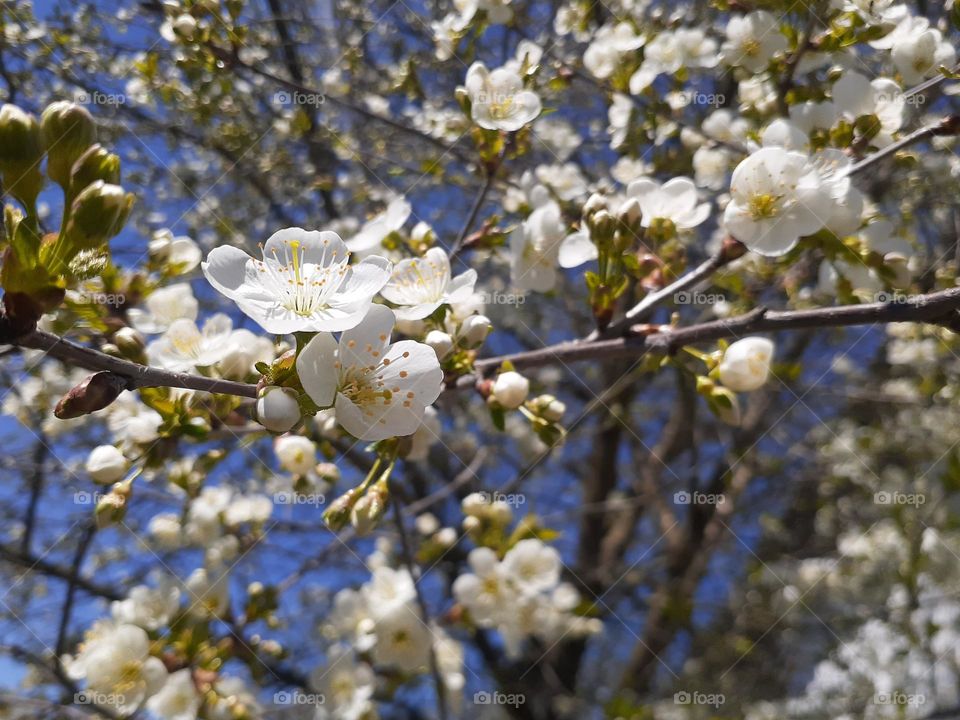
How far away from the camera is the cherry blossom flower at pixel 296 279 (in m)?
0.83

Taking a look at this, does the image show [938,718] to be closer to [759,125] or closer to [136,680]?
[759,125]

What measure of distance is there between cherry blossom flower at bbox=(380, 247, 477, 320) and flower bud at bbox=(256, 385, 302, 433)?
1.41 ft

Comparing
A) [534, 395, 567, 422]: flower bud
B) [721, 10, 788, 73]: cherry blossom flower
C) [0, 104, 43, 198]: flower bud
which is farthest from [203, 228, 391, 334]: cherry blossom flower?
[721, 10, 788, 73]: cherry blossom flower

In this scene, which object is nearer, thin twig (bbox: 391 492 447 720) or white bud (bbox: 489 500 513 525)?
thin twig (bbox: 391 492 447 720)

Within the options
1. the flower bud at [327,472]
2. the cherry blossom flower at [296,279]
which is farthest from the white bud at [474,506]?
the cherry blossom flower at [296,279]

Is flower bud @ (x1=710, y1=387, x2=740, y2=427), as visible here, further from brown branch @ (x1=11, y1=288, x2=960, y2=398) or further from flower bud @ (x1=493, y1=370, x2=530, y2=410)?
flower bud @ (x1=493, y1=370, x2=530, y2=410)

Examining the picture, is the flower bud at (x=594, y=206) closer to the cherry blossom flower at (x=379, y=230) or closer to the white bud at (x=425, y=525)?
the cherry blossom flower at (x=379, y=230)

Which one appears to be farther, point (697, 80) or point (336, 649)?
point (697, 80)

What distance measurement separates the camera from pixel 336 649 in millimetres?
2082

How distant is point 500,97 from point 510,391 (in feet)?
2.62

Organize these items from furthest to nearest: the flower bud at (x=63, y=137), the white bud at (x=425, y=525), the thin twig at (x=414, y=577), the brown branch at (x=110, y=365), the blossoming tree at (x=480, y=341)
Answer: the white bud at (x=425, y=525) → the thin twig at (x=414, y=577) → the blossoming tree at (x=480, y=341) → the flower bud at (x=63, y=137) → the brown branch at (x=110, y=365)

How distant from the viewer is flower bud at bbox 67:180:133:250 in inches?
27.2

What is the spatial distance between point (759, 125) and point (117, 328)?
1787 millimetres

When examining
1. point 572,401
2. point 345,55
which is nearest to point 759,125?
point 345,55
